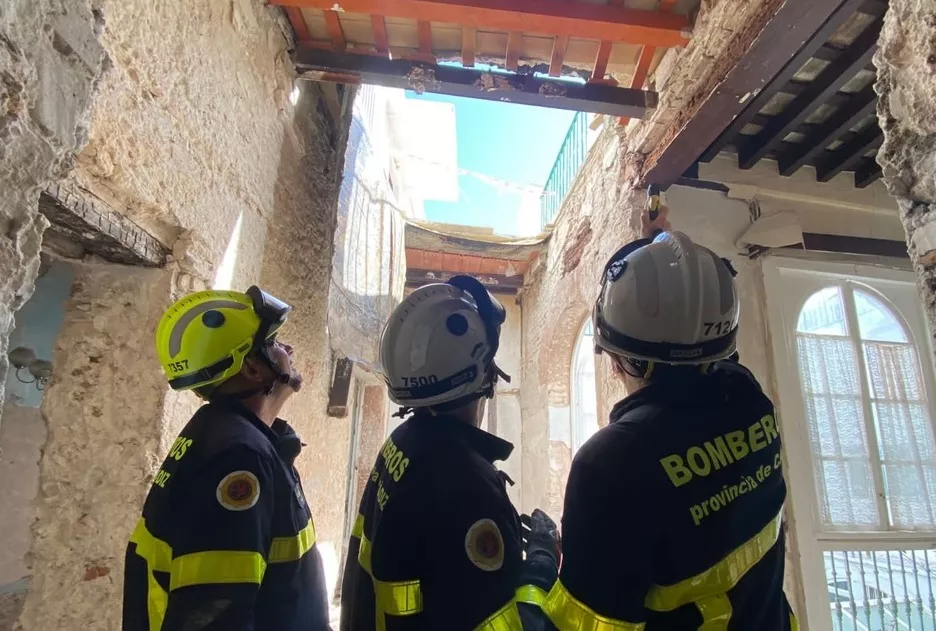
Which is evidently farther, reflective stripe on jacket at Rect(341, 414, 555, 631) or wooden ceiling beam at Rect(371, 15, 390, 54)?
wooden ceiling beam at Rect(371, 15, 390, 54)

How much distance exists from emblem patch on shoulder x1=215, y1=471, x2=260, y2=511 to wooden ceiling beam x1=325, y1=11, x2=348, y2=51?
2.04 m

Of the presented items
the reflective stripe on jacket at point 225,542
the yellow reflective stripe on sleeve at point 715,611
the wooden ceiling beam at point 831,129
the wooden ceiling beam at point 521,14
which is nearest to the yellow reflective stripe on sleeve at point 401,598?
the reflective stripe on jacket at point 225,542

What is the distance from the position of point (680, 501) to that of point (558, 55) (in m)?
2.11

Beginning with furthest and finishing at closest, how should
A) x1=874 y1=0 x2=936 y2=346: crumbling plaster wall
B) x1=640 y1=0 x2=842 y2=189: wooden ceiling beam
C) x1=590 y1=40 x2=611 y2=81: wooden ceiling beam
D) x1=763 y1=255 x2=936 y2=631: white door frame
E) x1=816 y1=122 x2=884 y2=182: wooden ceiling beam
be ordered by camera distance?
x1=816 y1=122 x2=884 y2=182: wooden ceiling beam < x1=763 y1=255 x2=936 y2=631: white door frame < x1=590 y1=40 x2=611 y2=81: wooden ceiling beam < x1=640 y1=0 x2=842 y2=189: wooden ceiling beam < x1=874 y1=0 x2=936 y2=346: crumbling plaster wall

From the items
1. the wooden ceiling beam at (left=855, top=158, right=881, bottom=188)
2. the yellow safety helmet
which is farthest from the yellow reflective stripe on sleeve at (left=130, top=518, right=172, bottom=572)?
the wooden ceiling beam at (left=855, top=158, right=881, bottom=188)

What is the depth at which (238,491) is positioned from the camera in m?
1.04

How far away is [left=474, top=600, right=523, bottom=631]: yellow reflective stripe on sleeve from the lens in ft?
3.06

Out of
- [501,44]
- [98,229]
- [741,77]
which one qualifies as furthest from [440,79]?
[98,229]

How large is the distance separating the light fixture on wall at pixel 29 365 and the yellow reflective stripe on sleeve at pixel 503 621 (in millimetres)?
2131

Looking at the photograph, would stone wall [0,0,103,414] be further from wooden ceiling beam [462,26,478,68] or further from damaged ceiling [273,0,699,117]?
wooden ceiling beam [462,26,478,68]

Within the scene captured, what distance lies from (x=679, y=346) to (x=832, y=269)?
2865 mm

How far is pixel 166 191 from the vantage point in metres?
1.52

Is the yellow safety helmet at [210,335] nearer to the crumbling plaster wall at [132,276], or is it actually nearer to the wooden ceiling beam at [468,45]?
the crumbling plaster wall at [132,276]

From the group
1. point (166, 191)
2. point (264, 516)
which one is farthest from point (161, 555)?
point (166, 191)
